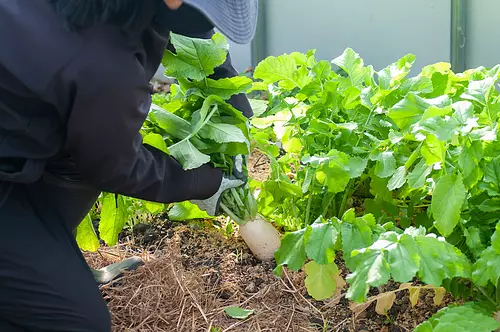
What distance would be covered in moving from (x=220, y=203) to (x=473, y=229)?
0.69m

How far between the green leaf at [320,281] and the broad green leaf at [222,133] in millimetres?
338

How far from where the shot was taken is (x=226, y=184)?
6.13ft

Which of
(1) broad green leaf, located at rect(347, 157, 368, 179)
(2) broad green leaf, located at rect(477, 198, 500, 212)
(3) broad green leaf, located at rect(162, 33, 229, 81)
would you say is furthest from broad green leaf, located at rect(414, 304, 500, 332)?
(3) broad green leaf, located at rect(162, 33, 229, 81)

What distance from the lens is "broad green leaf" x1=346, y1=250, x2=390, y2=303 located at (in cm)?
129

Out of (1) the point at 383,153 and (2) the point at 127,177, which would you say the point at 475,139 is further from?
(2) the point at 127,177

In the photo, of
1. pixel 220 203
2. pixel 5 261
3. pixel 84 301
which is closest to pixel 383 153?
pixel 220 203

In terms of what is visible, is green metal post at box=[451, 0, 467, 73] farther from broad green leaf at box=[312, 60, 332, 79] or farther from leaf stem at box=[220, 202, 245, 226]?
leaf stem at box=[220, 202, 245, 226]

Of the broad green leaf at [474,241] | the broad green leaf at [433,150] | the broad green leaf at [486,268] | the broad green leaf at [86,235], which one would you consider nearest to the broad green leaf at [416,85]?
the broad green leaf at [433,150]

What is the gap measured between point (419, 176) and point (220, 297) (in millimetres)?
663

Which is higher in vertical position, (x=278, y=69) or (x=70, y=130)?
(x=70, y=130)

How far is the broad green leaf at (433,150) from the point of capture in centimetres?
149

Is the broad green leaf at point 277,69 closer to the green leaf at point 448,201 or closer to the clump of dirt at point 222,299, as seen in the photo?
the clump of dirt at point 222,299

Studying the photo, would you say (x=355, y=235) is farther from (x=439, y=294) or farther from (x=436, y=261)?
(x=439, y=294)

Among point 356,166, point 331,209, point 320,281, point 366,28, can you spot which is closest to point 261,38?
point 366,28
